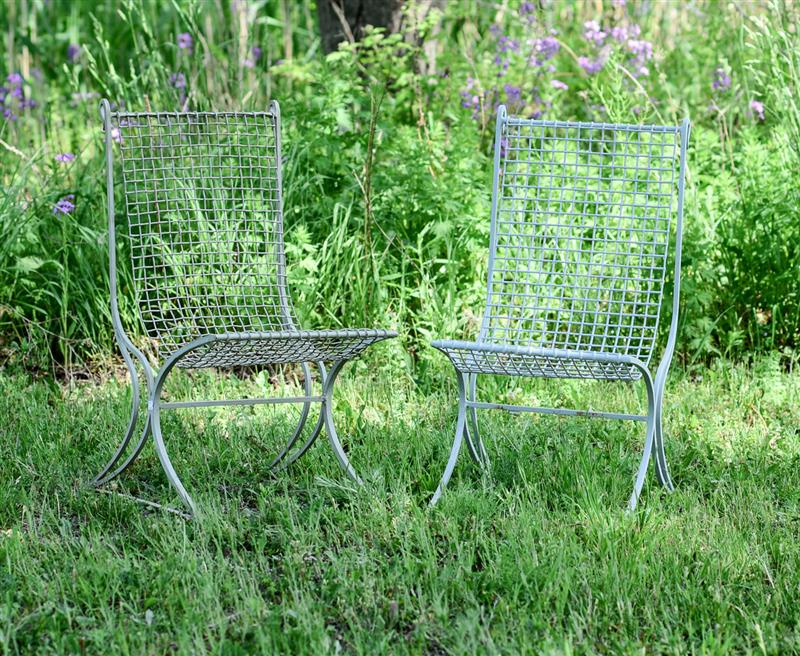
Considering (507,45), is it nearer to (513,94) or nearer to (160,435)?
(513,94)

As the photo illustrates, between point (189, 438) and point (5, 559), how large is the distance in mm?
1012

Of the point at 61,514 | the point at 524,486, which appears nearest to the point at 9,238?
the point at 61,514

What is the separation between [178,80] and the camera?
5.09 m

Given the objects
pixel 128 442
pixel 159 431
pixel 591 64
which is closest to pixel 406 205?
pixel 591 64

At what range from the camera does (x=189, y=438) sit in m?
3.59

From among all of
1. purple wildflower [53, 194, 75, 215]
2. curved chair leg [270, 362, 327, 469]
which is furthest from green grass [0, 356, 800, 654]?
purple wildflower [53, 194, 75, 215]

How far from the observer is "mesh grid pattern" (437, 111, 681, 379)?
10.8ft

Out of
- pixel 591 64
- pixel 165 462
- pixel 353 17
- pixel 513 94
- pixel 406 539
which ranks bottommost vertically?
pixel 406 539

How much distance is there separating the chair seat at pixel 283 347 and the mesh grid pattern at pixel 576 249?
0.28m

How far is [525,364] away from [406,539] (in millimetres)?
653

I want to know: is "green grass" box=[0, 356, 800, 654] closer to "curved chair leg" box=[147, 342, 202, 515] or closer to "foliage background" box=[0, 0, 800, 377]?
"curved chair leg" box=[147, 342, 202, 515]

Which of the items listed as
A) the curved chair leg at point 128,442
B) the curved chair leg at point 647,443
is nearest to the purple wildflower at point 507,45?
the curved chair leg at point 647,443

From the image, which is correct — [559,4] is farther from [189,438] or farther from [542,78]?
[189,438]

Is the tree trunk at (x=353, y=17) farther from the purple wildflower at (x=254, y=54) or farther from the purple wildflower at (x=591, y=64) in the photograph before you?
the purple wildflower at (x=591, y=64)
